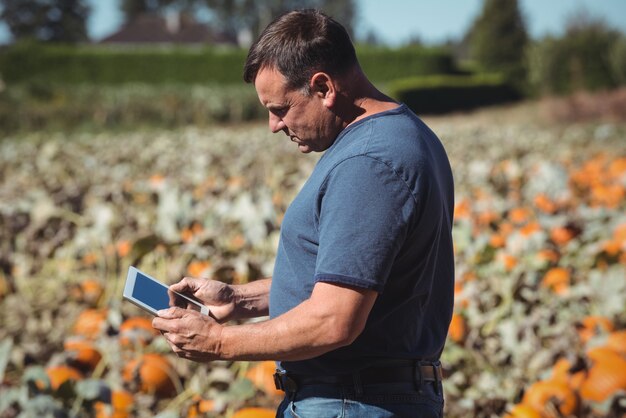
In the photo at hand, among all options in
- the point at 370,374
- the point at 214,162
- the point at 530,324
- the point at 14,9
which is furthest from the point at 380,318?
the point at 14,9

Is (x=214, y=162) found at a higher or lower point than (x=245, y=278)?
lower

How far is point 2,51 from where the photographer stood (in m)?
32.2

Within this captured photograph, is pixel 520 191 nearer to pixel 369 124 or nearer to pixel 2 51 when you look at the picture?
pixel 369 124

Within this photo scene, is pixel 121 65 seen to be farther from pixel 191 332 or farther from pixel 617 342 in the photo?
pixel 191 332

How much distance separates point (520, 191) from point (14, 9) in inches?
2628

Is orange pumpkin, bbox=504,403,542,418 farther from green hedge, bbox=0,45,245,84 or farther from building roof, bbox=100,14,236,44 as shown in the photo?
building roof, bbox=100,14,236,44

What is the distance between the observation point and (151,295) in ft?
6.54

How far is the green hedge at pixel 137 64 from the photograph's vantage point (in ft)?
106

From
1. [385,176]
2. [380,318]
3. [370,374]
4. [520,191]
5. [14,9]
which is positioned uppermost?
[385,176]

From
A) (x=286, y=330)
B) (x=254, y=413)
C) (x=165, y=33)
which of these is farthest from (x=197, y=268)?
(x=165, y=33)

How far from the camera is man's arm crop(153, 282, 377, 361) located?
1706 millimetres

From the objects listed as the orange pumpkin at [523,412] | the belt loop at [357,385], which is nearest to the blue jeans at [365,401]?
the belt loop at [357,385]

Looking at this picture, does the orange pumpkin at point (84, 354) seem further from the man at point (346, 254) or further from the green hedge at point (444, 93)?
the green hedge at point (444, 93)

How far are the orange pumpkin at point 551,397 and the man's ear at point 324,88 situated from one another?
1.74m
